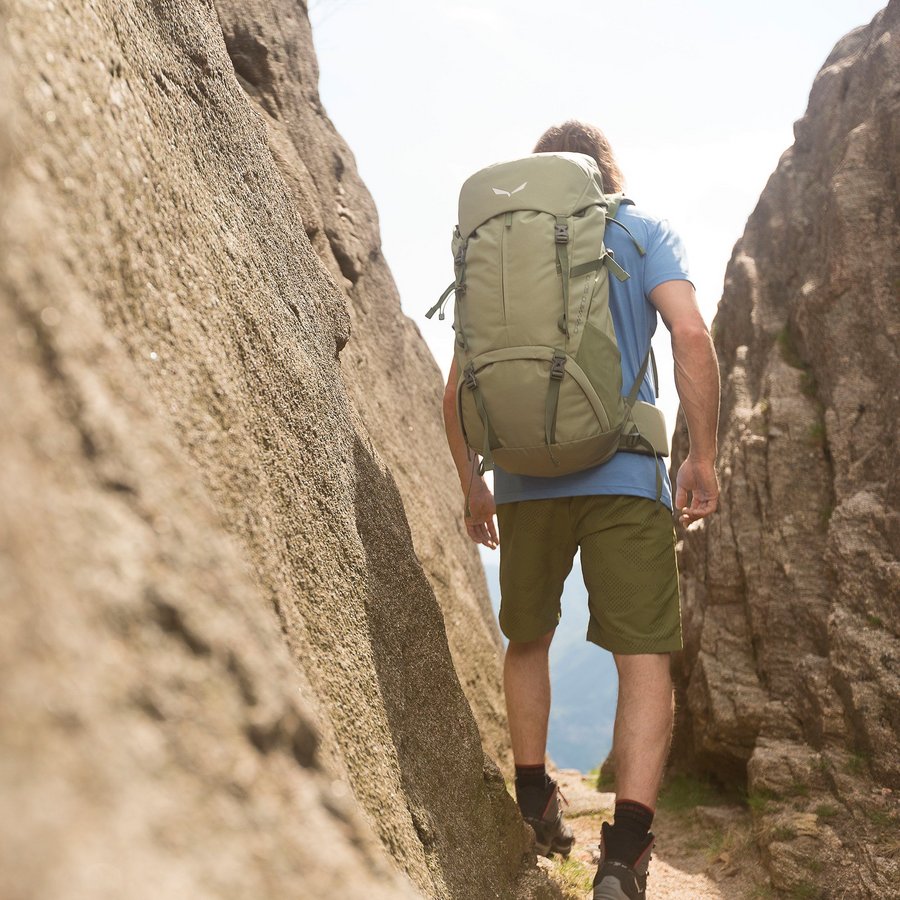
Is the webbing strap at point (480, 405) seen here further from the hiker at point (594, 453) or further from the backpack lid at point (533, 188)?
the backpack lid at point (533, 188)

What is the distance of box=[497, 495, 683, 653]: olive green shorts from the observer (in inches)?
182

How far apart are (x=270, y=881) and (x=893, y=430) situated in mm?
A: 6406

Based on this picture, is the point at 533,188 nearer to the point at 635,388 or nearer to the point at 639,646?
the point at 635,388

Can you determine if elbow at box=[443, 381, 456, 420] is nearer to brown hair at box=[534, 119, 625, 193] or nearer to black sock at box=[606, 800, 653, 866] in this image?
brown hair at box=[534, 119, 625, 193]

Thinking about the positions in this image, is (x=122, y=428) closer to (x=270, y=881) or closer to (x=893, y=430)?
(x=270, y=881)

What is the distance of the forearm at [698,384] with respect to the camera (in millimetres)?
4648

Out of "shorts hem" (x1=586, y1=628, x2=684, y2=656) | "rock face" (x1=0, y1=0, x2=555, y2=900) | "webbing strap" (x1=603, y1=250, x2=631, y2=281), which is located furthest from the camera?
"shorts hem" (x1=586, y1=628, x2=684, y2=656)

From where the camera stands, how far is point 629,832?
432 cm

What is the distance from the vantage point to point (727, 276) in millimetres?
10000

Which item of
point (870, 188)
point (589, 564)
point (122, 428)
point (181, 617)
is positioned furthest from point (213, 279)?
point (870, 188)

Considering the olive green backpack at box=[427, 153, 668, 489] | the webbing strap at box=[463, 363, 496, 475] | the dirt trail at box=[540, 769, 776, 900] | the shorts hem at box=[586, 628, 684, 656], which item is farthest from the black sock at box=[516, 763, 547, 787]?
the webbing strap at box=[463, 363, 496, 475]

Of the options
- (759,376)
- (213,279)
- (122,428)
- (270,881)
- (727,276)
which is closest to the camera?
(270,881)

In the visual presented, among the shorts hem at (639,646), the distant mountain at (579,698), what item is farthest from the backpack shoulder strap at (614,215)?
the distant mountain at (579,698)

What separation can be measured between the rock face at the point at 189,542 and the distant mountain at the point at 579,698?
315 ft
